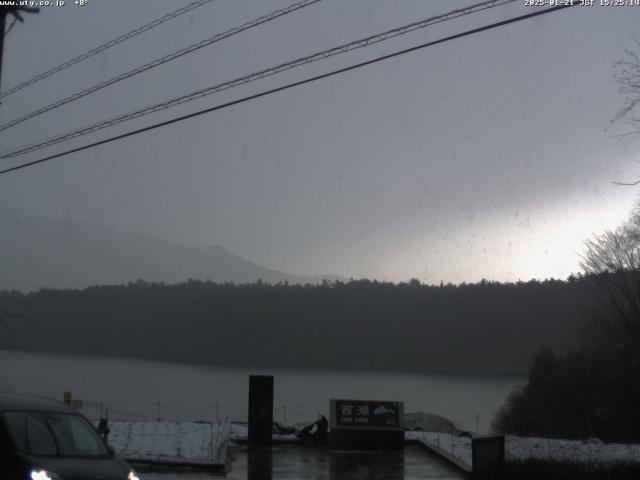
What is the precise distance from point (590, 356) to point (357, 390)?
237ft

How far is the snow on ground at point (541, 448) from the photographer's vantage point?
19.8 meters

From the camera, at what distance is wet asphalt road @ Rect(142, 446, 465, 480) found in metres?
17.0

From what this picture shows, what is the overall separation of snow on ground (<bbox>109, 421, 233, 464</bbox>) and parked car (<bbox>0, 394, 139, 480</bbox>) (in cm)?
699

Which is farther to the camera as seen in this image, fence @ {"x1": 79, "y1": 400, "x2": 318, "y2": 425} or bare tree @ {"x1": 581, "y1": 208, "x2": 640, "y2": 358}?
fence @ {"x1": 79, "y1": 400, "x2": 318, "y2": 425}

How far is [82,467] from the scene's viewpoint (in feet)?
29.8

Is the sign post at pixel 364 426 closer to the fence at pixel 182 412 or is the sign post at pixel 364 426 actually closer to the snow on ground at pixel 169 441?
the snow on ground at pixel 169 441

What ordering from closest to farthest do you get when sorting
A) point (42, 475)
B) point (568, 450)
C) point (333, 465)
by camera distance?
point (42, 475), point (333, 465), point (568, 450)

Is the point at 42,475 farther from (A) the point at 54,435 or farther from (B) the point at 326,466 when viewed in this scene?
(B) the point at 326,466

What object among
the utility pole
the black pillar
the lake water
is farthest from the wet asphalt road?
the lake water

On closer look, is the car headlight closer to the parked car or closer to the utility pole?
the parked car

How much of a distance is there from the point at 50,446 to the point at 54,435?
0.88ft

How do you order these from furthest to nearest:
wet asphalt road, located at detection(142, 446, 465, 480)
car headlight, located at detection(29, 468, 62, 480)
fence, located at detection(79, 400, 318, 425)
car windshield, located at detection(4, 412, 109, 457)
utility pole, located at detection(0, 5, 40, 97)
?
fence, located at detection(79, 400, 318, 425) → wet asphalt road, located at detection(142, 446, 465, 480) → utility pole, located at detection(0, 5, 40, 97) → car windshield, located at detection(4, 412, 109, 457) → car headlight, located at detection(29, 468, 62, 480)

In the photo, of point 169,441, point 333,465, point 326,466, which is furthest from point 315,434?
point 326,466

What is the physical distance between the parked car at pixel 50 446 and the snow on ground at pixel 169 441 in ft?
22.9
